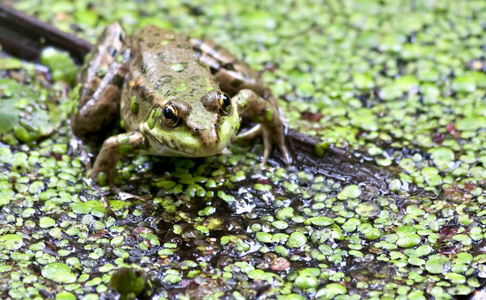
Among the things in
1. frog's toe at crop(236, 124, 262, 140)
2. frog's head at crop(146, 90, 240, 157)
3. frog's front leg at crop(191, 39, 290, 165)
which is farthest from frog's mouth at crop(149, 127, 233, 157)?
frog's toe at crop(236, 124, 262, 140)

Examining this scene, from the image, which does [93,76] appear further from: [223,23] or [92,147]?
[223,23]

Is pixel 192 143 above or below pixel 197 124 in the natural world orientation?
below

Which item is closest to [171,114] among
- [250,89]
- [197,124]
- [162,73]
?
[197,124]

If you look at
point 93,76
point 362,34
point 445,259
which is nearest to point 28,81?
point 93,76

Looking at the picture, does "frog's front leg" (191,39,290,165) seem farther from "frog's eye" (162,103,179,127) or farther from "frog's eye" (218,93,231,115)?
"frog's eye" (162,103,179,127)

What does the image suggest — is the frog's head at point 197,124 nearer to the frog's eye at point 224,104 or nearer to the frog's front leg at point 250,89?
the frog's eye at point 224,104

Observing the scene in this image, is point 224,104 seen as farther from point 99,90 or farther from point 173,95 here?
point 99,90

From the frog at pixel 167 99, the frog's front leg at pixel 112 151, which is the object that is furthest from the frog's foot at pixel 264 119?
the frog's front leg at pixel 112 151
